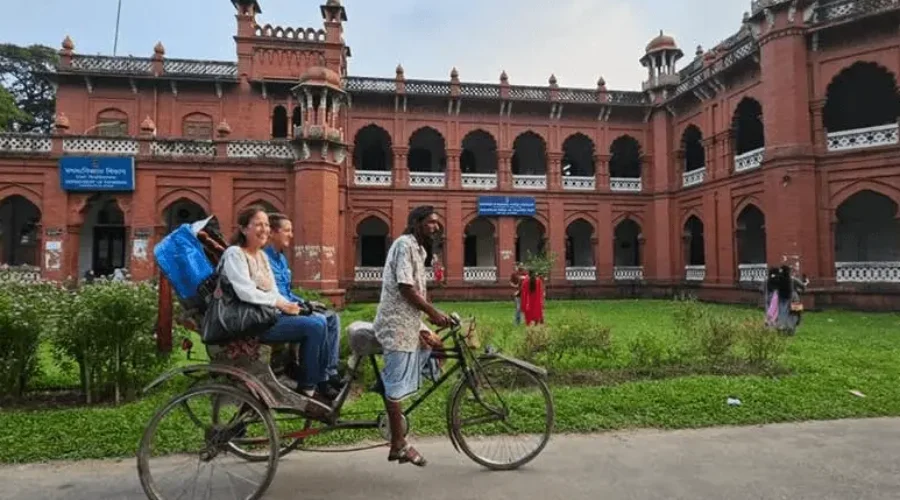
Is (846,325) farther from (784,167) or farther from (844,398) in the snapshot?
(844,398)

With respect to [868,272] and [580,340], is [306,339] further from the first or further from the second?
[868,272]

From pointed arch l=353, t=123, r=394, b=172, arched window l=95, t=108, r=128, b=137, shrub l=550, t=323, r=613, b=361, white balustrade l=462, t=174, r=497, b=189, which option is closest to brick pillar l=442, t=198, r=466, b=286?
white balustrade l=462, t=174, r=497, b=189

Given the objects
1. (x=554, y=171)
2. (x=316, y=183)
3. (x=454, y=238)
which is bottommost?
(x=454, y=238)

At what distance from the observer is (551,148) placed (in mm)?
22281

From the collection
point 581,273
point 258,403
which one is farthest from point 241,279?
point 581,273

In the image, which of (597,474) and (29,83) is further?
(29,83)

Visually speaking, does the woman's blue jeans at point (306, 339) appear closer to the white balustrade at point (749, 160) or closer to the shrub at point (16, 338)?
the shrub at point (16, 338)

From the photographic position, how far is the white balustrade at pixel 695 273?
65.5 ft

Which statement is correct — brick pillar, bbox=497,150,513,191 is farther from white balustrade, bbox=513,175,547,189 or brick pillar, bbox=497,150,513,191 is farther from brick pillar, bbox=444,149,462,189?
brick pillar, bbox=444,149,462,189

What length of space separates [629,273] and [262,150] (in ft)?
50.5

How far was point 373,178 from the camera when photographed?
2102cm

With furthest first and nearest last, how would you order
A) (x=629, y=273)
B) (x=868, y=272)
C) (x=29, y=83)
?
(x=29, y=83), (x=629, y=273), (x=868, y=272)

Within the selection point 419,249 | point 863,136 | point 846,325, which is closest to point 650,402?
point 419,249

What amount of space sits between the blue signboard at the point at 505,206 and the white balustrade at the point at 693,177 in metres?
6.30
